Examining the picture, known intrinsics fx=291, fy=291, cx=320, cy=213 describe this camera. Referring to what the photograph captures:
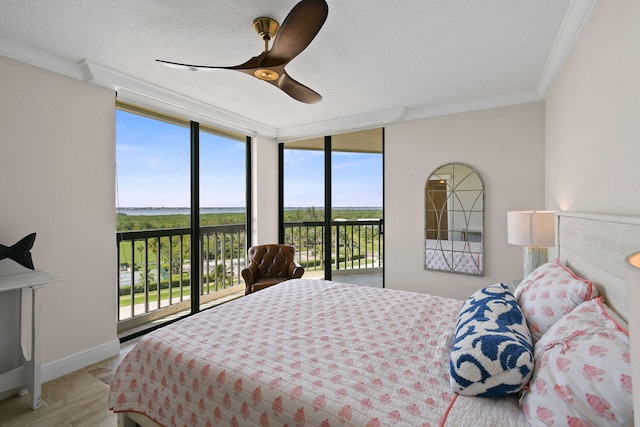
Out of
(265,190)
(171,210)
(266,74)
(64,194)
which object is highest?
(266,74)

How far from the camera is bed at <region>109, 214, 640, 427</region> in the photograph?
105cm

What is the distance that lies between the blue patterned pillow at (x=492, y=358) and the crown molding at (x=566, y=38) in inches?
73.9

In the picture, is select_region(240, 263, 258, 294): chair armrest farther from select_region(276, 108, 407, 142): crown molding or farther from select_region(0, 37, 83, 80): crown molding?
select_region(0, 37, 83, 80): crown molding

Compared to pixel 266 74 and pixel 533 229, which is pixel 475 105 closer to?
pixel 533 229

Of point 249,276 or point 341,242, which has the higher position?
point 341,242

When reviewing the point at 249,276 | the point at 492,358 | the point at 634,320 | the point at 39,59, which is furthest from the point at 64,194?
the point at 634,320

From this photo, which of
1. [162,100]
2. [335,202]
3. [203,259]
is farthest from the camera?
[335,202]

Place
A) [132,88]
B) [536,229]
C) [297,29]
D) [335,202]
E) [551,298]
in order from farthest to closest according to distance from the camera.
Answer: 1. [335,202]
2. [132,88]
3. [536,229]
4. [297,29]
5. [551,298]

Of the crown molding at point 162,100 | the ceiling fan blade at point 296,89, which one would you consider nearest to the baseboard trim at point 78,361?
the crown molding at point 162,100

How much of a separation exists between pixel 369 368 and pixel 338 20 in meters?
2.04

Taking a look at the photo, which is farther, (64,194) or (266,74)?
(64,194)

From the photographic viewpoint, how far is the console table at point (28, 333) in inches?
77.2

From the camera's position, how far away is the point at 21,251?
2062 mm

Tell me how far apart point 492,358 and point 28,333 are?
2791 mm
